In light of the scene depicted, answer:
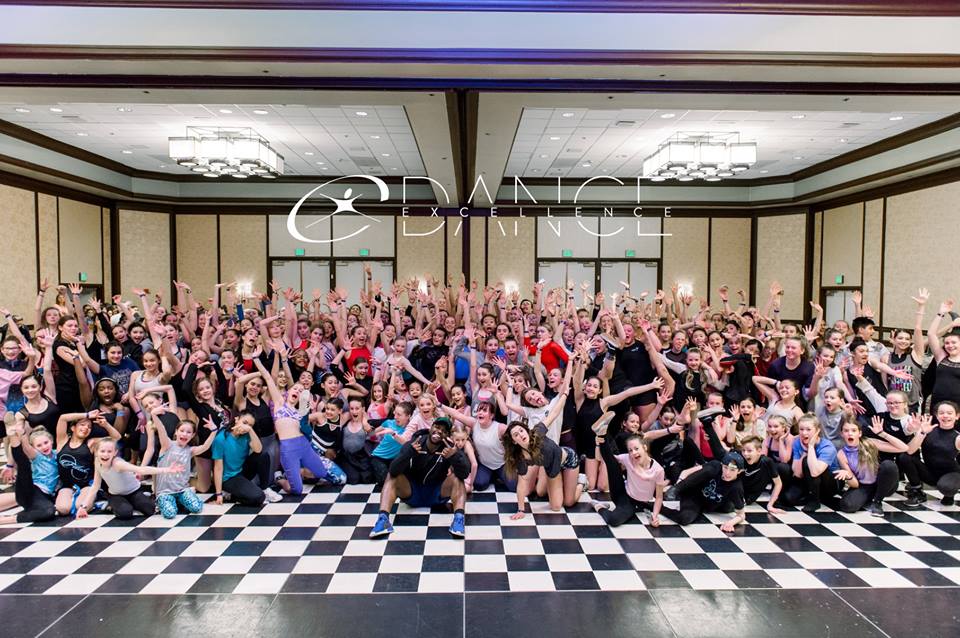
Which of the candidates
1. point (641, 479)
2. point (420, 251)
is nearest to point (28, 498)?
point (641, 479)

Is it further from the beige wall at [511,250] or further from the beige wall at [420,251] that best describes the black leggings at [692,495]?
the beige wall at [420,251]

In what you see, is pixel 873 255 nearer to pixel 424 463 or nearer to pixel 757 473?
pixel 757 473

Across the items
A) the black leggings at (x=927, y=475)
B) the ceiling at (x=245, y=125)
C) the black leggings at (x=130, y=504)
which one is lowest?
the black leggings at (x=130, y=504)

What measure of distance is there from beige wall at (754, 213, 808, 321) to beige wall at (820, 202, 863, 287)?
0.73m

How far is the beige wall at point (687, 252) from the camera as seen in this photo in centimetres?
1553

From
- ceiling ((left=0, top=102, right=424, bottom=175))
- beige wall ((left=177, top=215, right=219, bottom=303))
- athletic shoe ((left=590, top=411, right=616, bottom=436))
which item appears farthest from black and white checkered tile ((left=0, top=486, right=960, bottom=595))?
beige wall ((left=177, top=215, right=219, bottom=303))

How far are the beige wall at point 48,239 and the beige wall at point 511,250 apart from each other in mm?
9341

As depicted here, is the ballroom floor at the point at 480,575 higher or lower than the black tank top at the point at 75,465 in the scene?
lower

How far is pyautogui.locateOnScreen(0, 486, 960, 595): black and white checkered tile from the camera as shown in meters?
4.06

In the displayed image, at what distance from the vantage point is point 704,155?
10.5 m

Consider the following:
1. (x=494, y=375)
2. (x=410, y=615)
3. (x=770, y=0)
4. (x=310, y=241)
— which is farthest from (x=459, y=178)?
(x=410, y=615)

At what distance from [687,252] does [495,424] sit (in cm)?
1138

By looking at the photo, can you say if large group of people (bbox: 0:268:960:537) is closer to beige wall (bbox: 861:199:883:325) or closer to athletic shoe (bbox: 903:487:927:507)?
athletic shoe (bbox: 903:487:927:507)

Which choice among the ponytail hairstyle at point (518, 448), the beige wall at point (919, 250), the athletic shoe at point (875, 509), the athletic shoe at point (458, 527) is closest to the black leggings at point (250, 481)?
the athletic shoe at point (458, 527)
